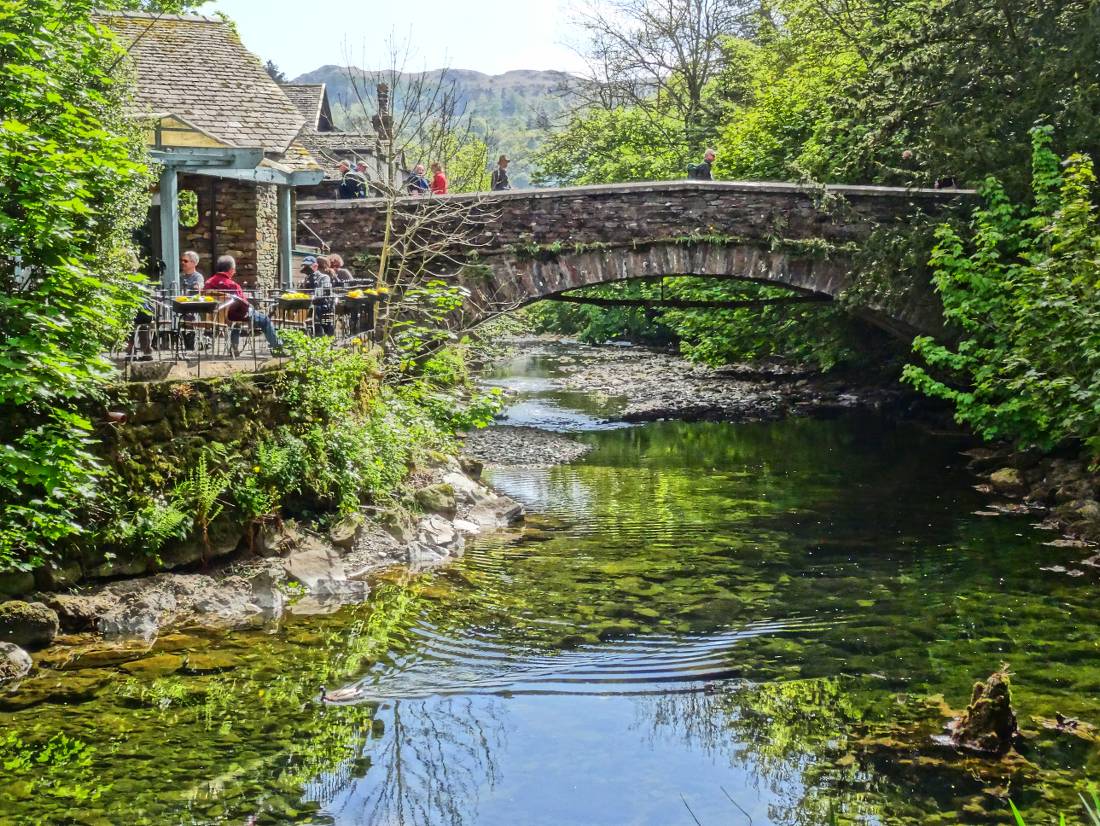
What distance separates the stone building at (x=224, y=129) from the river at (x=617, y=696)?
24.2 feet

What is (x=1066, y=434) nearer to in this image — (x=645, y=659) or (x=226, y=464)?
(x=645, y=659)

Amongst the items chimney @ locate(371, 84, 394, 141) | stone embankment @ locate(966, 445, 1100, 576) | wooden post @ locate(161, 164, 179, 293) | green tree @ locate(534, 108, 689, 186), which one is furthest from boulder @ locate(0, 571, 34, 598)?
green tree @ locate(534, 108, 689, 186)

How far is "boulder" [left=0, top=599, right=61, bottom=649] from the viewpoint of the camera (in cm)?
858

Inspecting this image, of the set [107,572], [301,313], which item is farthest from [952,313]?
[107,572]

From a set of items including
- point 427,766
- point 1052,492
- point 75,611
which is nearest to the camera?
point 427,766

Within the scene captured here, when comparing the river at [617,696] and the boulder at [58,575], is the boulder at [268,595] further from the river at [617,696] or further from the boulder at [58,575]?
the boulder at [58,575]

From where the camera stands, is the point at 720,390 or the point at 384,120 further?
the point at 720,390

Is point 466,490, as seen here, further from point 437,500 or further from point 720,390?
point 720,390

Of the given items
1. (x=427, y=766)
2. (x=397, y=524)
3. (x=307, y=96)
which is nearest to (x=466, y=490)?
(x=397, y=524)

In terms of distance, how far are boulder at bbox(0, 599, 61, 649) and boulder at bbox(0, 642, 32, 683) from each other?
0.21m

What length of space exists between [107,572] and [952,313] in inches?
458

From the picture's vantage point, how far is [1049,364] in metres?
14.3

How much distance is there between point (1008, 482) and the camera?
50.8 ft

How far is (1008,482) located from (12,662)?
11973 mm
